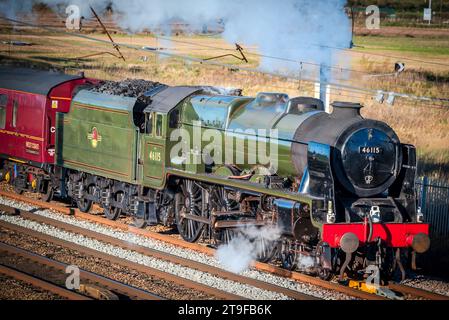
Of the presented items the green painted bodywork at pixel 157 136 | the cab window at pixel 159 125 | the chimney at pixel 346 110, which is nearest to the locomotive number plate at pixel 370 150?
the chimney at pixel 346 110

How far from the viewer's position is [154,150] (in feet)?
56.7

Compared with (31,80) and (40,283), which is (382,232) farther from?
(31,80)

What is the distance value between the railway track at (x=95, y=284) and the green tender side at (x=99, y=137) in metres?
3.84

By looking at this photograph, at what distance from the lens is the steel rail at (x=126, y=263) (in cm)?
1260

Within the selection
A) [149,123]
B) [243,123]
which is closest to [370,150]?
[243,123]

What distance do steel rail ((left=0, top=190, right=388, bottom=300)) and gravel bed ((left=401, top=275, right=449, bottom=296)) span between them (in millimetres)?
1500

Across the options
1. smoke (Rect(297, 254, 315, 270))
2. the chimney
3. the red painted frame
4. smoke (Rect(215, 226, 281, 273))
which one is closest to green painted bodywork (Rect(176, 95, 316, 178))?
the chimney

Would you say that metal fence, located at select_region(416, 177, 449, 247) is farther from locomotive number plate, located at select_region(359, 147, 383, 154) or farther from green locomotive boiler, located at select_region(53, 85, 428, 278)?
locomotive number plate, located at select_region(359, 147, 383, 154)

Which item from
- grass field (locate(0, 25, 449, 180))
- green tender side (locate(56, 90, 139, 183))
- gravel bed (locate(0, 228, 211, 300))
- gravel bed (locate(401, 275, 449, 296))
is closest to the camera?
gravel bed (locate(0, 228, 211, 300))

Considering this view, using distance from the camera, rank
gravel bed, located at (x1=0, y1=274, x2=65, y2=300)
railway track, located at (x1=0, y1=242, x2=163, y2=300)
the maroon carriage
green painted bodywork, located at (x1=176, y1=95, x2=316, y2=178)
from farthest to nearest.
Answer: the maroon carriage, green painted bodywork, located at (x1=176, y1=95, x2=316, y2=178), railway track, located at (x1=0, y1=242, x2=163, y2=300), gravel bed, located at (x1=0, y1=274, x2=65, y2=300)

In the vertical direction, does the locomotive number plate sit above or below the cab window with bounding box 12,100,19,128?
above

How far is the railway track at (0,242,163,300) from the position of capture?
473 inches

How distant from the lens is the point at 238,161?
15.5 m

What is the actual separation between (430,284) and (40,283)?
6.65m
